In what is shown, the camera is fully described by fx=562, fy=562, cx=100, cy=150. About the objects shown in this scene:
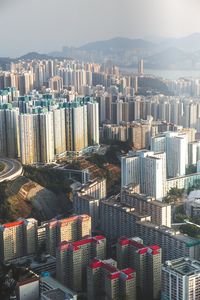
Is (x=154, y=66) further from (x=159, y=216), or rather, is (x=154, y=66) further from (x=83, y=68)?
(x=159, y=216)

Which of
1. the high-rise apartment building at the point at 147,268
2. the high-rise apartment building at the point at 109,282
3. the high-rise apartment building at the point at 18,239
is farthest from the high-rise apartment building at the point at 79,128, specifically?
the high-rise apartment building at the point at 109,282

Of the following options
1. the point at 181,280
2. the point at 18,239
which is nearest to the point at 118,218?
the point at 18,239

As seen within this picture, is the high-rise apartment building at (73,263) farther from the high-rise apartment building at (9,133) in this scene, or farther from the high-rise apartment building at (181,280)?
the high-rise apartment building at (9,133)

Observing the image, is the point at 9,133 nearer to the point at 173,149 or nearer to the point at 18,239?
the point at 173,149

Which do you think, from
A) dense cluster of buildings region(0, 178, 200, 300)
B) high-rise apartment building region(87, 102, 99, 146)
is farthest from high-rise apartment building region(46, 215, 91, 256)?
high-rise apartment building region(87, 102, 99, 146)

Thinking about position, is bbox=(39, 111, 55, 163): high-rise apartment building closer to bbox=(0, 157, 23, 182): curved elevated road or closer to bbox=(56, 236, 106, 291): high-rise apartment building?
bbox=(0, 157, 23, 182): curved elevated road

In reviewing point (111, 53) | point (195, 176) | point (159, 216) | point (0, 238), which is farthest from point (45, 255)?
point (111, 53)
